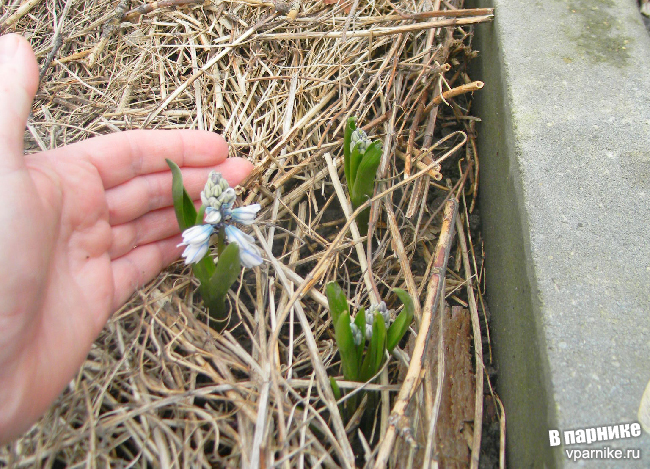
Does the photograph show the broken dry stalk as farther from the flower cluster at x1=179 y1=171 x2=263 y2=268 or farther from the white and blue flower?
the white and blue flower

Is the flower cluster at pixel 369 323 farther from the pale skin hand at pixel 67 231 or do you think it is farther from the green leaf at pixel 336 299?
the pale skin hand at pixel 67 231

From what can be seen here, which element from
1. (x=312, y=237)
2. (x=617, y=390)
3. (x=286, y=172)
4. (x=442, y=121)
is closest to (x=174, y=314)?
(x=312, y=237)

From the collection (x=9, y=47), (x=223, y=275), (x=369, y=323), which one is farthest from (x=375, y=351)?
(x=9, y=47)

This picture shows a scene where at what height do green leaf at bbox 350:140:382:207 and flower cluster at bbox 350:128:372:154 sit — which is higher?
flower cluster at bbox 350:128:372:154

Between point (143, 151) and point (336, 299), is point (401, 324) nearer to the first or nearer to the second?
point (336, 299)

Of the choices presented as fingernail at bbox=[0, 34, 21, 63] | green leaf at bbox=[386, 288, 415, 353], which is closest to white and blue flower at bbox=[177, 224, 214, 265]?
green leaf at bbox=[386, 288, 415, 353]

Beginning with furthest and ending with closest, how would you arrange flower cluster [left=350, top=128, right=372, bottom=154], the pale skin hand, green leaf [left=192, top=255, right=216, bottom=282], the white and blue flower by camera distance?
flower cluster [left=350, top=128, right=372, bottom=154]
green leaf [left=192, top=255, right=216, bottom=282]
the white and blue flower
the pale skin hand

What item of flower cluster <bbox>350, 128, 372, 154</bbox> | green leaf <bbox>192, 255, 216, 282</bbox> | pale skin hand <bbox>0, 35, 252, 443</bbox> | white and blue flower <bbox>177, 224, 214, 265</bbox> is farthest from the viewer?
flower cluster <bbox>350, 128, 372, 154</bbox>
